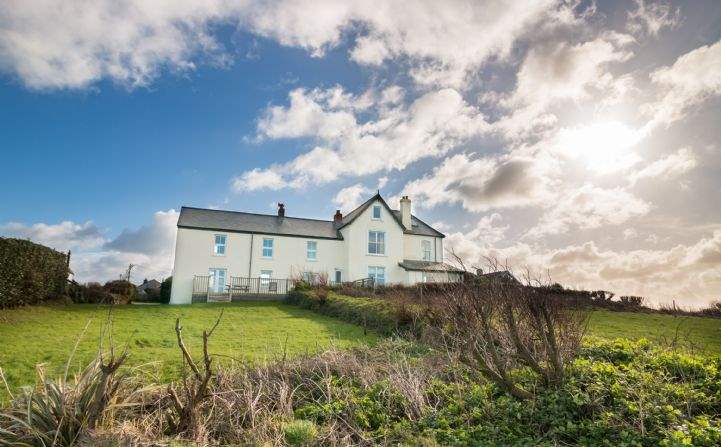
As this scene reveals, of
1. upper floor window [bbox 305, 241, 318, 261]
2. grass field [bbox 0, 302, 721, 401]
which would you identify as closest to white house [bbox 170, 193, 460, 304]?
upper floor window [bbox 305, 241, 318, 261]

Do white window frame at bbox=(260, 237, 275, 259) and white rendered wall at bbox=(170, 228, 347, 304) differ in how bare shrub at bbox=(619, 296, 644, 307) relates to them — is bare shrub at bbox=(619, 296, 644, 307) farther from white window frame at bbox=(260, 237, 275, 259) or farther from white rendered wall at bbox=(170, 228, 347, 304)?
white window frame at bbox=(260, 237, 275, 259)

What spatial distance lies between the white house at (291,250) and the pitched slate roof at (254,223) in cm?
6

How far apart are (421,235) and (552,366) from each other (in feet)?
98.4

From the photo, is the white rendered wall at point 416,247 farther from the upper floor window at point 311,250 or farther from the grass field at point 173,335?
the grass field at point 173,335

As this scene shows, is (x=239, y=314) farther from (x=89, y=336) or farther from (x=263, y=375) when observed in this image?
(x=263, y=375)

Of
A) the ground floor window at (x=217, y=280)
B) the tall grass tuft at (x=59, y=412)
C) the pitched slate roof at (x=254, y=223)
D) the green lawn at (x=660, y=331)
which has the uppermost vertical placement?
the pitched slate roof at (x=254, y=223)

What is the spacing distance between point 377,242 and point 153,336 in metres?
22.8

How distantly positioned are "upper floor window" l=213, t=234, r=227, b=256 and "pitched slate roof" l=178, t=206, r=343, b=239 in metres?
0.61

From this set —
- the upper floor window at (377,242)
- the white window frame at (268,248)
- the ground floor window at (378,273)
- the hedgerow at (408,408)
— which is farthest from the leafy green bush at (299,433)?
the upper floor window at (377,242)

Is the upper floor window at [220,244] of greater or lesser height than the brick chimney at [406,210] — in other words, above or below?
below

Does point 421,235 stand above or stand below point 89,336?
above

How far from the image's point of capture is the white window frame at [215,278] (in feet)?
96.5

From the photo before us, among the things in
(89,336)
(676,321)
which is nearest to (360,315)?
(89,336)

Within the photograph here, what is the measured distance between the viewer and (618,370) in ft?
20.9
